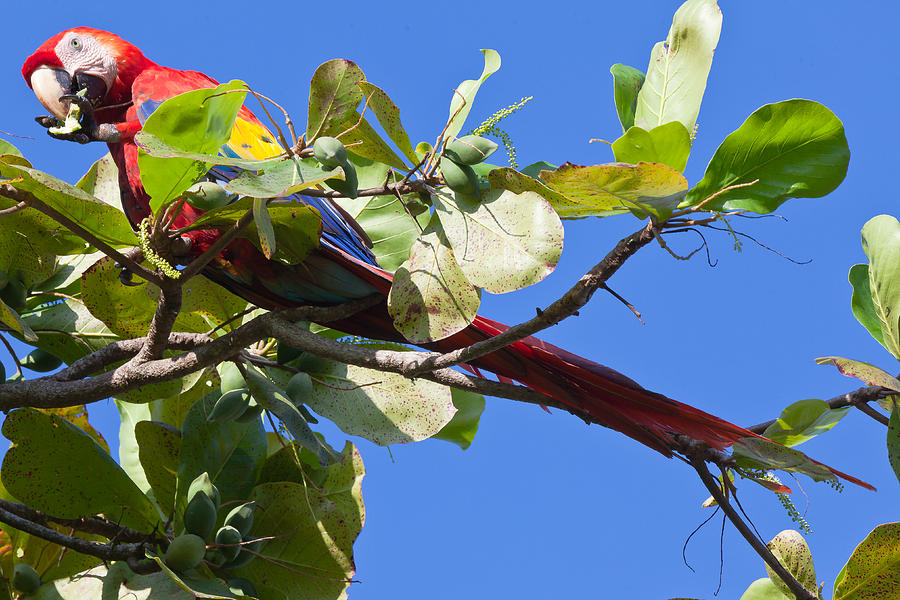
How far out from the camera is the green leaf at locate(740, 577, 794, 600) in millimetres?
1279

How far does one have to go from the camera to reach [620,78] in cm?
99

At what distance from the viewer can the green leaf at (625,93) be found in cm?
99

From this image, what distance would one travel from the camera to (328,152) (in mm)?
903

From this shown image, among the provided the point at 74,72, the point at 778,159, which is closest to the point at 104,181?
the point at 74,72

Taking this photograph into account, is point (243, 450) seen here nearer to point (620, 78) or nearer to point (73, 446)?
point (73, 446)

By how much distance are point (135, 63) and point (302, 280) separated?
833 millimetres

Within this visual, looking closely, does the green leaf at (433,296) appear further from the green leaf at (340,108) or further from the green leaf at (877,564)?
the green leaf at (877,564)

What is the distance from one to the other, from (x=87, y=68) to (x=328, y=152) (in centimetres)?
111

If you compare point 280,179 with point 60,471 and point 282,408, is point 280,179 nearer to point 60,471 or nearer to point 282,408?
point 282,408

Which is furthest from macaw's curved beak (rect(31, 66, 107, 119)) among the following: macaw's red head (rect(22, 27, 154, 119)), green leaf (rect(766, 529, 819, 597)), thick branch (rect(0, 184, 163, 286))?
green leaf (rect(766, 529, 819, 597))

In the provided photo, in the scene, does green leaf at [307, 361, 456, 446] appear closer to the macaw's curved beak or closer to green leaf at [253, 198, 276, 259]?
green leaf at [253, 198, 276, 259]

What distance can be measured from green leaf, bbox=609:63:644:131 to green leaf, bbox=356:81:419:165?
250 millimetres

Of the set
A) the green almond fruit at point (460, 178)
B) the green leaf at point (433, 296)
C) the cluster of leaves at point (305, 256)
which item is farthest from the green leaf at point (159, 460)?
the green almond fruit at point (460, 178)

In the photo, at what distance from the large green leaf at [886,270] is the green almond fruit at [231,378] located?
2.98 feet
